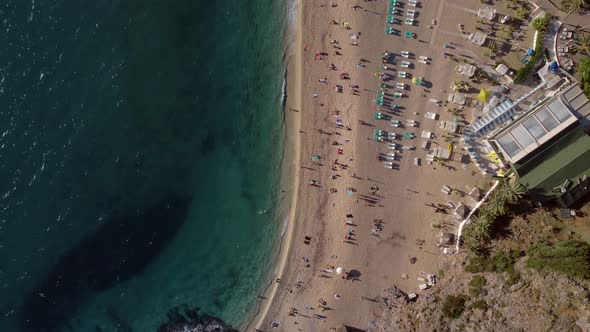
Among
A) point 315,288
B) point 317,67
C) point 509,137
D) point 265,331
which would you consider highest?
point 317,67

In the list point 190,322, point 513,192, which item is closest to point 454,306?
point 513,192

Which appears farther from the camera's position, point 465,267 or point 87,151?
point 87,151

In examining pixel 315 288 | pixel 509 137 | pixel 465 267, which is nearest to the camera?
pixel 509 137

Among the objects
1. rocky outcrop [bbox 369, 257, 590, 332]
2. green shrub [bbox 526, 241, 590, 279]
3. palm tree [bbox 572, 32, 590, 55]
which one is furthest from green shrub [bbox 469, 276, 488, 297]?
palm tree [bbox 572, 32, 590, 55]

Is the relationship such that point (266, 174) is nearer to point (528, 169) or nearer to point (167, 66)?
point (167, 66)

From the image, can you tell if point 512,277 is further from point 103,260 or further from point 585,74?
point 103,260

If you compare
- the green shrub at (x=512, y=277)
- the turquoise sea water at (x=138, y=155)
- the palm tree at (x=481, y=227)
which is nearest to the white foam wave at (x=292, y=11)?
the turquoise sea water at (x=138, y=155)

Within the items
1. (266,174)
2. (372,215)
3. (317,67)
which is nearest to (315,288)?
(372,215)
